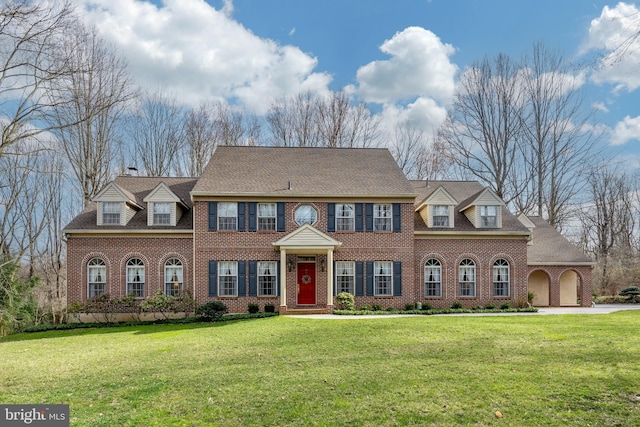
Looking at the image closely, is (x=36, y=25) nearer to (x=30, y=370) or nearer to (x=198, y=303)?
(x=30, y=370)

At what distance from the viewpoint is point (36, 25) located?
38.4 feet

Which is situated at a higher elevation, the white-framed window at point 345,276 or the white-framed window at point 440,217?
the white-framed window at point 440,217

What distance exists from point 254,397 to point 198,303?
1357 centimetres

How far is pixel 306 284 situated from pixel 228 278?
3624 millimetres

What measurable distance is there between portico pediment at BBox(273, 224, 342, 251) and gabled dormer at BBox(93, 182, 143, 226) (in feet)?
24.2

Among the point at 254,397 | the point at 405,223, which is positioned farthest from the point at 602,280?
Result: the point at 254,397

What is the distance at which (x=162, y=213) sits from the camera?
21031 mm

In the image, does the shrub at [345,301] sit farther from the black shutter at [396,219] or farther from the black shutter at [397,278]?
the black shutter at [396,219]

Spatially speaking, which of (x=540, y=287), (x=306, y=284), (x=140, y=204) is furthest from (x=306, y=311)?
(x=540, y=287)

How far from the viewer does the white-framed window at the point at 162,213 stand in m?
21.0

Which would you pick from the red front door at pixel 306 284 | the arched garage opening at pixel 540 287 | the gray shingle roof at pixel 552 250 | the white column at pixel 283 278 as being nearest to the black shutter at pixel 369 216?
the red front door at pixel 306 284

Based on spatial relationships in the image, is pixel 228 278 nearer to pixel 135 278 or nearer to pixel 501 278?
pixel 135 278

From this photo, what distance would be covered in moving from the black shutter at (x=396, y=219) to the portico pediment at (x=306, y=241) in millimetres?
3065

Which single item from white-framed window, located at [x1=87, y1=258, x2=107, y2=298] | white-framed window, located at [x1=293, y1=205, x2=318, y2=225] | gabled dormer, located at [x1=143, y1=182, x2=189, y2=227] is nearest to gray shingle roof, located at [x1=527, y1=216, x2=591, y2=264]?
white-framed window, located at [x1=293, y1=205, x2=318, y2=225]
